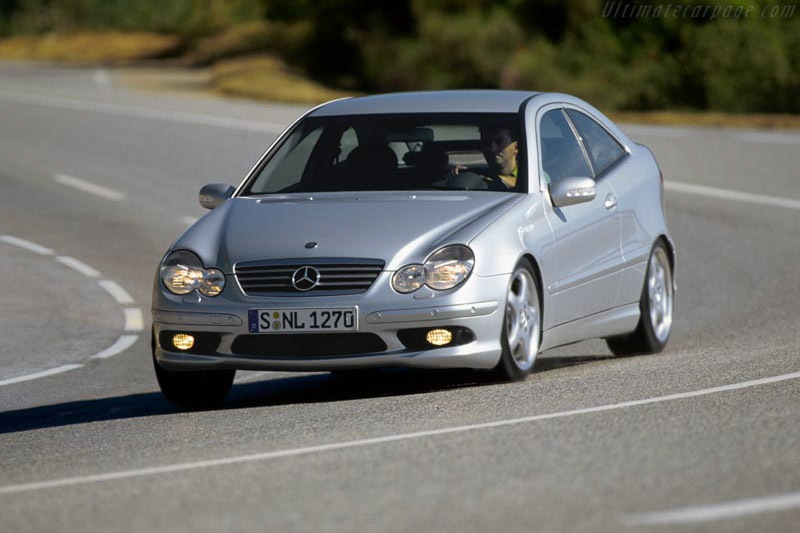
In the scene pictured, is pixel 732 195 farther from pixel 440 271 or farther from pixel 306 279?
pixel 306 279

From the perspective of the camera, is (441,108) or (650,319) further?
(650,319)

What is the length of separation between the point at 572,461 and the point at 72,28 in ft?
241

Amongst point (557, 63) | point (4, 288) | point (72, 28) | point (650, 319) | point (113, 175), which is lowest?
point (72, 28)

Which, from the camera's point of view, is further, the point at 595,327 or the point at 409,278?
the point at 595,327

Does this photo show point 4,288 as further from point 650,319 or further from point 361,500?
point 361,500

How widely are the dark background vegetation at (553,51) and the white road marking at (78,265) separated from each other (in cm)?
2332

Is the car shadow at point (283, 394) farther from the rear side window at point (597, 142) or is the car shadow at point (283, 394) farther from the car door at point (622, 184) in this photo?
the rear side window at point (597, 142)

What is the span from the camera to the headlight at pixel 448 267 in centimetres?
834

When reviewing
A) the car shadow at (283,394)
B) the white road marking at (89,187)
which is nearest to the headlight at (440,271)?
the car shadow at (283,394)

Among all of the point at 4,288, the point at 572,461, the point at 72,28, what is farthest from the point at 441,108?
the point at 72,28

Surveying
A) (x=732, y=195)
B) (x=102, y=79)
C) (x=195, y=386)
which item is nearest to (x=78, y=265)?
(x=195, y=386)

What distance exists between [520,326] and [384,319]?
89cm

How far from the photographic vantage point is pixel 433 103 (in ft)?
32.8

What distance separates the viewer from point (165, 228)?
62.7ft
